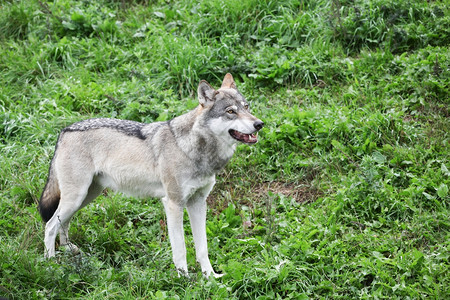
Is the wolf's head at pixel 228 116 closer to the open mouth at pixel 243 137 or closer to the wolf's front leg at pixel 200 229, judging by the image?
the open mouth at pixel 243 137

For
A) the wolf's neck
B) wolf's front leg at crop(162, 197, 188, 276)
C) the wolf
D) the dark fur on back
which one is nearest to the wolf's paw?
the wolf

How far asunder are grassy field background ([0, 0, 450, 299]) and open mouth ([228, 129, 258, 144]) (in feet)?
3.11

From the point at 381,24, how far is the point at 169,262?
5013 mm

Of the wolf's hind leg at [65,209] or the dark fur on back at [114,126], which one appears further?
the dark fur on back at [114,126]

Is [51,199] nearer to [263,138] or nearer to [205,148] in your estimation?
[205,148]

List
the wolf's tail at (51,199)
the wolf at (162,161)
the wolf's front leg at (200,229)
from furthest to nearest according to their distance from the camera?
the wolf's tail at (51,199)
the wolf's front leg at (200,229)
the wolf at (162,161)

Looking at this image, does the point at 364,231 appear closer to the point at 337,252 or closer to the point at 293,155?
the point at 337,252

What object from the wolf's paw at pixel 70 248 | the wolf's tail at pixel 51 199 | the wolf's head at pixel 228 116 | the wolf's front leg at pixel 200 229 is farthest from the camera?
the wolf's tail at pixel 51 199

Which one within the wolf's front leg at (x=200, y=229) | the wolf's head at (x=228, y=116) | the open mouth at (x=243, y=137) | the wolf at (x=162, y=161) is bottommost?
the wolf's front leg at (x=200, y=229)

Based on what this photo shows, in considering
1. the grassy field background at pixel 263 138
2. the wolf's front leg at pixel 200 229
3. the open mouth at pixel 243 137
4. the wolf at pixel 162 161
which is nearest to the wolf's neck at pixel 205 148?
the wolf at pixel 162 161

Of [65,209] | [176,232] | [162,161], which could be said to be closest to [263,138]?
[162,161]

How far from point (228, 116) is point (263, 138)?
78.6 inches

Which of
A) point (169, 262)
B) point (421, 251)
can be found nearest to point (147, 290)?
point (169, 262)

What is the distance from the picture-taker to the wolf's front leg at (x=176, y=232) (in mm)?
4969
